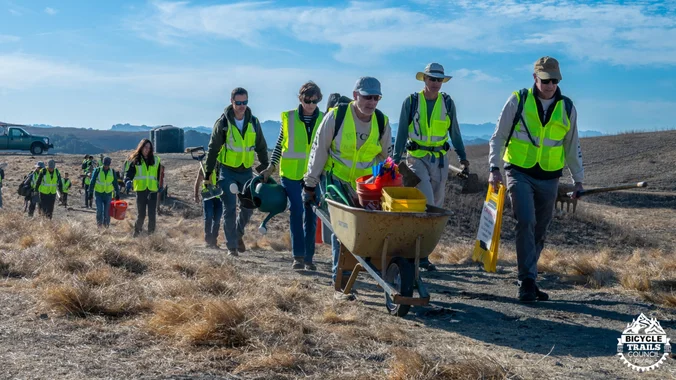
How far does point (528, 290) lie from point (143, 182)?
793 cm

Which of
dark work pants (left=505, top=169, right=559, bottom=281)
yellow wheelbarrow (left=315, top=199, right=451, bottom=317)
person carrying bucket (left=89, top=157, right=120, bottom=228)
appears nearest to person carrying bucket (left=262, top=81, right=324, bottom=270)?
dark work pants (left=505, top=169, right=559, bottom=281)

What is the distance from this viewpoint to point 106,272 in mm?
6613

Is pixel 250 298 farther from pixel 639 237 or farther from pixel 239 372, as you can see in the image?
pixel 639 237

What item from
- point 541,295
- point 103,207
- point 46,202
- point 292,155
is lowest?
point 46,202

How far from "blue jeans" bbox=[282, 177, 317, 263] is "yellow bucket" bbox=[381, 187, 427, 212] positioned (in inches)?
107

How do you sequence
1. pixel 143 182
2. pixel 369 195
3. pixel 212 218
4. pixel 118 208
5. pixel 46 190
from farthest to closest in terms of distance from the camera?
1. pixel 46 190
2. pixel 118 208
3. pixel 143 182
4. pixel 212 218
5. pixel 369 195

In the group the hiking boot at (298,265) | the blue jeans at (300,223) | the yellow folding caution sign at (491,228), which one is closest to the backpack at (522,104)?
the yellow folding caution sign at (491,228)

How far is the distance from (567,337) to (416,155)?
12.1 feet

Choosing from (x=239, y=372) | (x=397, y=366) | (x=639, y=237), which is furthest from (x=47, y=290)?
(x=639, y=237)

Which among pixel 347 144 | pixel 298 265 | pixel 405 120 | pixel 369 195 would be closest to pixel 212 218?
pixel 298 265

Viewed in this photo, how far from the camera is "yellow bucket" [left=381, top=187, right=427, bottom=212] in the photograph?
579 centimetres

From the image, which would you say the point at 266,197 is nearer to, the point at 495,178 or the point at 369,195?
the point at 369,195

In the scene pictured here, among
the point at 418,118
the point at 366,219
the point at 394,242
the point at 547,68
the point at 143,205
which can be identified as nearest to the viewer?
the point at 366,219

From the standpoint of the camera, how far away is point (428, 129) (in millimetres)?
8812
